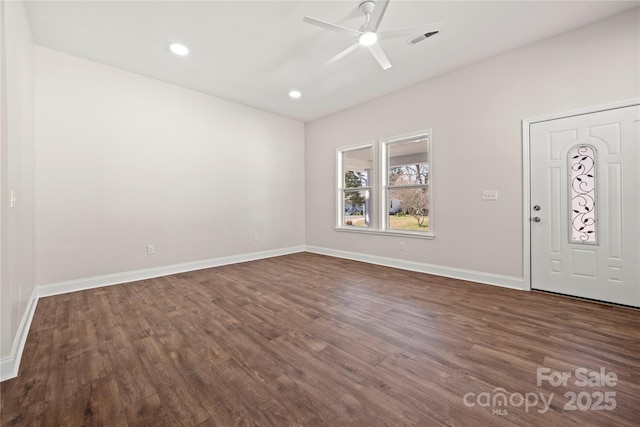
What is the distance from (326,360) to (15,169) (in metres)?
2.72

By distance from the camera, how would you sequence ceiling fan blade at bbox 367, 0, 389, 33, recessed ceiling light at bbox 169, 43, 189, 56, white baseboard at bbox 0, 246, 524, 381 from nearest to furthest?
1. white baseboard at bbox 0, 246, 524, 381
2. ceiling fan blade at bbox 367, 0, 389, 33
3. recessed ceiling light at bbox 169, 43, 189, 56

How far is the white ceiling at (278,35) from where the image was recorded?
251cm

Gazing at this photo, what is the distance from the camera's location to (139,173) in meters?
3.76

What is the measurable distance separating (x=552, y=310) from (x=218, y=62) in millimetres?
4782

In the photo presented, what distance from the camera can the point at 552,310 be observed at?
8.48 feet

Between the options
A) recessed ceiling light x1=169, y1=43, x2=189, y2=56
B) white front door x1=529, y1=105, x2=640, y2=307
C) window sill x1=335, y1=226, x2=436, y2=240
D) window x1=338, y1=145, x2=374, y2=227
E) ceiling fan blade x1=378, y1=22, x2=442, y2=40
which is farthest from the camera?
window x1=338, y1=145, x2=374, y2=227

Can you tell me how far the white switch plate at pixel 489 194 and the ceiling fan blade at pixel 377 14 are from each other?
2480mm

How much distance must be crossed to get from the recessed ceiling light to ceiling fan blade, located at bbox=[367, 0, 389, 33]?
2212 millimetres

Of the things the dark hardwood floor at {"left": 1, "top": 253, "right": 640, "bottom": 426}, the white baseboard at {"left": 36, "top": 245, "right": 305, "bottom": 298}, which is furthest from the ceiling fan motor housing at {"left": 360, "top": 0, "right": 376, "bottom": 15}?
the white baseboard at {"left": 36, "top": 245, "right": 305, "bottom": 298}

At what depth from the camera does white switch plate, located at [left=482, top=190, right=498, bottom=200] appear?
3.43 meters

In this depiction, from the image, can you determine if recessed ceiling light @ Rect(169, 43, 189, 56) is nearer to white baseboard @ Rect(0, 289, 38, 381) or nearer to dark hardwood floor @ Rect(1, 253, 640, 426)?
dark hardwood floor @ Rect(1, 253, 640, 426)

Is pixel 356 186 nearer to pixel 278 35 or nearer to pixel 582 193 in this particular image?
pixel 278 35

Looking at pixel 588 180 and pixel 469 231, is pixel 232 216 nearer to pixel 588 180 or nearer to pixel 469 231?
pixel 469 231

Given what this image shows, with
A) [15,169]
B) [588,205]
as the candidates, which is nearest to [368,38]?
[588,205]
